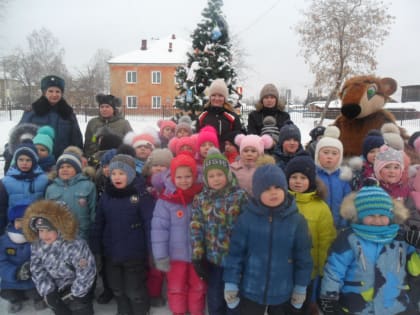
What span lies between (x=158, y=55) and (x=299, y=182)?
39076mm

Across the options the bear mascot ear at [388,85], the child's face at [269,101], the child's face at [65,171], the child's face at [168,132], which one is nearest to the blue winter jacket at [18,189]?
the child's face at [65,171]

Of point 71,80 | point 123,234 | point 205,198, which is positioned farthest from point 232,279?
point 71,80

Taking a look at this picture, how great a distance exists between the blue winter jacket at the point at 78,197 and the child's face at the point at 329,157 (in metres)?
2.59

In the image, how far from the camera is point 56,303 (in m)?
2.98

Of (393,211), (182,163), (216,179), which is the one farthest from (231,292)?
(393,211)

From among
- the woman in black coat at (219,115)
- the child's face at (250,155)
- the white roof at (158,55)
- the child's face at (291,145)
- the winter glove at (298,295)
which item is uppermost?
the white roof at (158,55)

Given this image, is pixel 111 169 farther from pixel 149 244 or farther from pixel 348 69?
pixel 348 69

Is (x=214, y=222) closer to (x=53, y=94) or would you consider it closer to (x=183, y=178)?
(x=183, y=178)

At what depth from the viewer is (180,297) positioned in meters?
3.14

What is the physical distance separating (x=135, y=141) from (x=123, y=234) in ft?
5.72

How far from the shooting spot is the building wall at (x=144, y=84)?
38094mm

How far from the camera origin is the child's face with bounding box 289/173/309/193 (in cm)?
294

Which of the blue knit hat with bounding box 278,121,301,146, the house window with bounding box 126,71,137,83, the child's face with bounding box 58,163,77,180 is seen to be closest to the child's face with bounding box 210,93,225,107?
the blue knit hat with bounding box 278,121,301,146

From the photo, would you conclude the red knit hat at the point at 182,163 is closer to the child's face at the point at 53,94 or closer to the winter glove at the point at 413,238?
the winter glove at the point at 413,238
